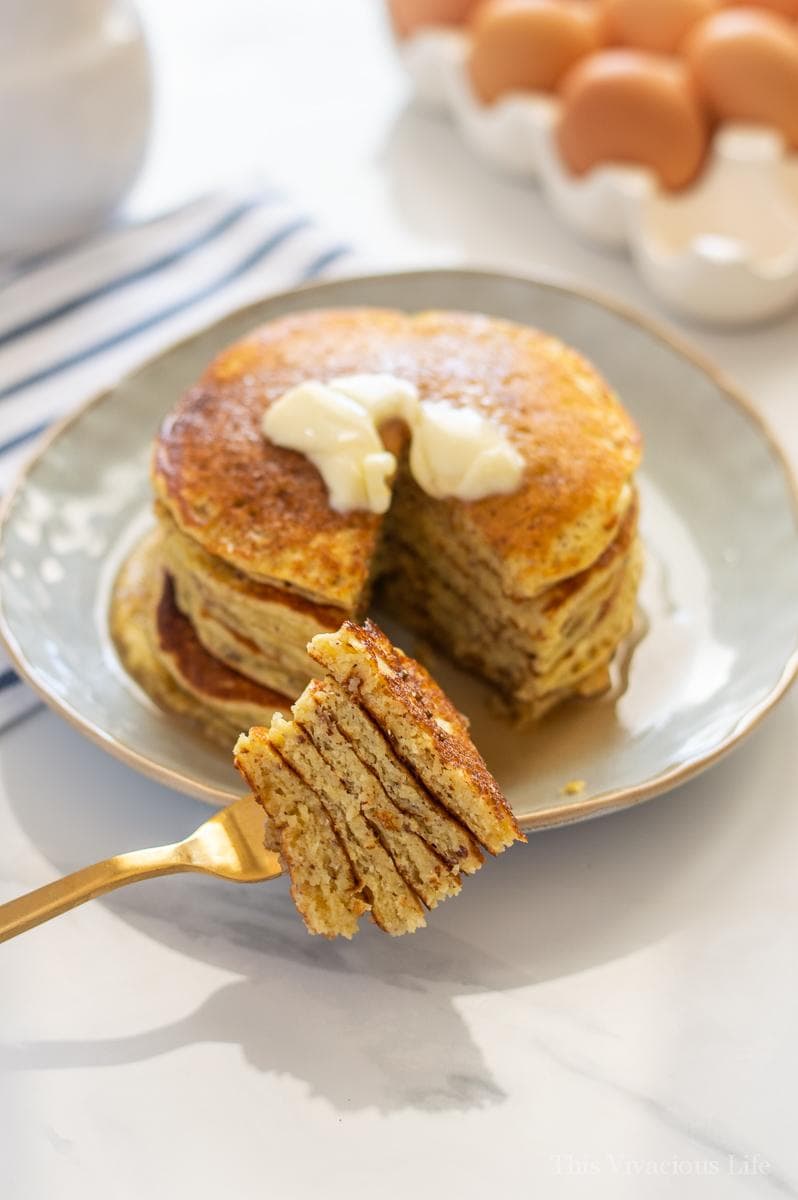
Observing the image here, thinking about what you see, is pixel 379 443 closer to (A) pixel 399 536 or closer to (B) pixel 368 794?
(A) pixel 399 536

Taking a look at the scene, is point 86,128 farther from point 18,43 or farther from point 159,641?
point 159,641

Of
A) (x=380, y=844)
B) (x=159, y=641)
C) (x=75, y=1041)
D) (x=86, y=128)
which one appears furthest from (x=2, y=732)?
(x=86, y=128)

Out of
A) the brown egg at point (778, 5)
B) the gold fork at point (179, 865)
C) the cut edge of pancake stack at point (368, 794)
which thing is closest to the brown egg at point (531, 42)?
the brown egg at point (778, 5)

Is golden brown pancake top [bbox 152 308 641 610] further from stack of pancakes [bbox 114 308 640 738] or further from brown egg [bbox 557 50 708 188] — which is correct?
brown egg [bbox 557 50 708 188]

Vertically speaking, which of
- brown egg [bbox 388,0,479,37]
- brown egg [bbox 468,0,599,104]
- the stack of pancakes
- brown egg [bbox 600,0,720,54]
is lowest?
the stack of pancakes

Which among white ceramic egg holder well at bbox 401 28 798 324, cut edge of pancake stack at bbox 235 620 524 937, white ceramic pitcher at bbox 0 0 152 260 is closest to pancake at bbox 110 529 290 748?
cut edge of pancake stack at bbox 235 620 524 937
